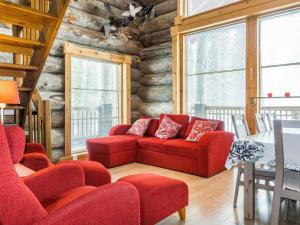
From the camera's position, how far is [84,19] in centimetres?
483

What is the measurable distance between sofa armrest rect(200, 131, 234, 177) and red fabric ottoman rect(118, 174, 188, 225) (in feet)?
4.49

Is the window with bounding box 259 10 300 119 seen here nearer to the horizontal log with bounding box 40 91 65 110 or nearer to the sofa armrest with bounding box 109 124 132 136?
the sofa armrest with bounding box 109 124 132 136

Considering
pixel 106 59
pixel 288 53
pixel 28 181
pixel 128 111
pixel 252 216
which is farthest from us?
pixel 128 111

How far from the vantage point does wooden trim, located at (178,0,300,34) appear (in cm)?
384

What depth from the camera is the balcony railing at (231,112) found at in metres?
3.96

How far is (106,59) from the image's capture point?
5.21m

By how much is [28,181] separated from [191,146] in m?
2.49

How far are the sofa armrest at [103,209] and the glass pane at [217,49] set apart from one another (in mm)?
3866

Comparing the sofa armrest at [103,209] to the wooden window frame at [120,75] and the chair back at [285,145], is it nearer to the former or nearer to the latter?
the chair back at [285,145]

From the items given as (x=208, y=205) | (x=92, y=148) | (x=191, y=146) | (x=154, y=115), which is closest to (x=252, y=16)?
(x=191, y=146)

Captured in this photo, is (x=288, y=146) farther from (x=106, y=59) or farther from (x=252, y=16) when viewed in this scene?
(x=106, y=59)

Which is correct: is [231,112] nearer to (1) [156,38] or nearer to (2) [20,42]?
(1) [156,38]

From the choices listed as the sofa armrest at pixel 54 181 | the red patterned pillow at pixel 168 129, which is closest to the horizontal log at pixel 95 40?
the red patterned pillow at pixel 168 129

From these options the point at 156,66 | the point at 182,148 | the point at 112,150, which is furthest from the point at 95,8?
the point at 182,148
